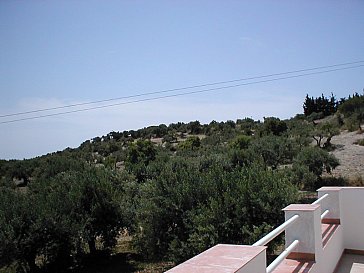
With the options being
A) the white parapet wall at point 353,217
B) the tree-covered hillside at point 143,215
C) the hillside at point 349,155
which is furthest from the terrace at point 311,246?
the hillside at point 349,155

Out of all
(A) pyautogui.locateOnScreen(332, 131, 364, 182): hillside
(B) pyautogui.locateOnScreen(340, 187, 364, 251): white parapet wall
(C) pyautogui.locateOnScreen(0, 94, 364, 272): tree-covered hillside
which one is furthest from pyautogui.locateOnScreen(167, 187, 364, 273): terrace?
(A) pyautogui.locateOnScreen(332, 131, 364, 182): hillside

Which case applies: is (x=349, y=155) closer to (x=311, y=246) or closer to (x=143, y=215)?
(x=143, y=215)

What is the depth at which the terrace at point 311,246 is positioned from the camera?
188cm

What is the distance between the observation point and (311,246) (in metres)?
3.46

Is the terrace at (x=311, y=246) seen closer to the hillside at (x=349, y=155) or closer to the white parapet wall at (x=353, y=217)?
the white parapet wall at (x=353, y=217)

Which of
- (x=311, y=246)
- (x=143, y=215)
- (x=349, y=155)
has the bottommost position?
(x=143, y=215)

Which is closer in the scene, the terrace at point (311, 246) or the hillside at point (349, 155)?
the terrace at point (311, 246)

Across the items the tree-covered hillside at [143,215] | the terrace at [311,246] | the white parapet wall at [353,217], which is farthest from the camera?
the tree-covered hillside at [143,215]

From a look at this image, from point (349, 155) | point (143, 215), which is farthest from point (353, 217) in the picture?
point (349, 155)

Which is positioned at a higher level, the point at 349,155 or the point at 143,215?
the point at 349,155

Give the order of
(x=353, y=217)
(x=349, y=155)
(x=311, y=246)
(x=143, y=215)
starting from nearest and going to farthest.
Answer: (x=311, y=246) < (x=353, y=217) < (x=143, y=215) < (x=349, y=155)

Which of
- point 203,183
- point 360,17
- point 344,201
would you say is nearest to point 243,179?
point 203,183

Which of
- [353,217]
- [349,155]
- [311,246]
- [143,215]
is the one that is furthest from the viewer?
[349,155]

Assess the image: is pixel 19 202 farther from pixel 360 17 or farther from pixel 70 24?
pixel 360 17
